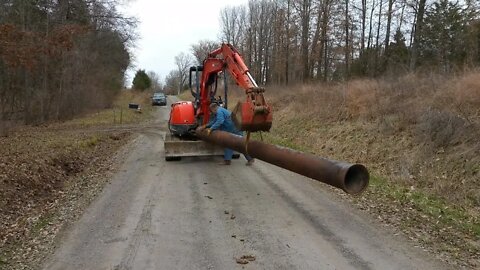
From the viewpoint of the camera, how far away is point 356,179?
5.95 metres

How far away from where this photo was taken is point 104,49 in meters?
41.3

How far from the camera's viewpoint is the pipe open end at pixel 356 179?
229 inches

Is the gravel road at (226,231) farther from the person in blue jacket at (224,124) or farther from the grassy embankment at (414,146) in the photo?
Answer: the person in blue jacket at (224,124)

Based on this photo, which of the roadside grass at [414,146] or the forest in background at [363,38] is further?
the forest in background at [363,38]

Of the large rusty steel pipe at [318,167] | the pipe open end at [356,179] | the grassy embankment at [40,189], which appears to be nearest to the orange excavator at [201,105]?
the grassy embankment at [40,189]

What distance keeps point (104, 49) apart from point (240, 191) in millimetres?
35565

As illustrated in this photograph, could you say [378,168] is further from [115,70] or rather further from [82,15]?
[115,70]

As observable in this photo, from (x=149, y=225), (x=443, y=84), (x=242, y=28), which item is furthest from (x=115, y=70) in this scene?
(x=149, y=225)

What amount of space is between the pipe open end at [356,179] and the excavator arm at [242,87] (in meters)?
2.46

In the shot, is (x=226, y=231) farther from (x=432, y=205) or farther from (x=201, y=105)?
(x=201, y=105)

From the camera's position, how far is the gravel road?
5613mm

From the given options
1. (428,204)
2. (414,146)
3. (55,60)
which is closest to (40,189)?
(428,204)

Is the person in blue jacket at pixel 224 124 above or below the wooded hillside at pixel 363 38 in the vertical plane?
below

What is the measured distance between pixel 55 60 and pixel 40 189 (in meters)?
23.3
